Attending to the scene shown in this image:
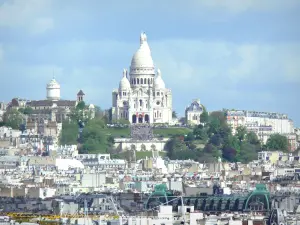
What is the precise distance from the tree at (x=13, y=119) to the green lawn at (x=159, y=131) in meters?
8.08

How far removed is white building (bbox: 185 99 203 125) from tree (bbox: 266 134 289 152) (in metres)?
9.55

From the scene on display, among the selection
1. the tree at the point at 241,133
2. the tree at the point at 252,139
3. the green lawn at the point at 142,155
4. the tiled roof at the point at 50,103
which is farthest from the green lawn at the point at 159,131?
the tiled roof at the point at 50,103

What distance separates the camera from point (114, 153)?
6644 inches

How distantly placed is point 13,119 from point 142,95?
11525mm

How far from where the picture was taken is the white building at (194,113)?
192m

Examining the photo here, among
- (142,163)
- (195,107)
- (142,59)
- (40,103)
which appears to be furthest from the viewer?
(195,107)

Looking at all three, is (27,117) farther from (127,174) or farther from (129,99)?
(127,174)

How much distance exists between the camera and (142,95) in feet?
628

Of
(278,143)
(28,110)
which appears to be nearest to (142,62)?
(28,110)

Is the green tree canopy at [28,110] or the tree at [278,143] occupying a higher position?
the green tree canopy at [28,110]

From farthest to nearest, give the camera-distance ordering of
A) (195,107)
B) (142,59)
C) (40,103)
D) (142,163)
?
(195,107) < (40,103) < (142,59) < (142,163)

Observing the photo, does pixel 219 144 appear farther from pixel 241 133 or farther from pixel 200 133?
pixel 241 133

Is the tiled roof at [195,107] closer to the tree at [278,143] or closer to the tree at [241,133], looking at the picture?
the tree at [241,133]

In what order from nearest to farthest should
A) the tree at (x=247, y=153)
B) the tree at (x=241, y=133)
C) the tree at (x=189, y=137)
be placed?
the tree at (x=247, y=153) → the tree at (x=189, y=137) → the tree at (x=241, y=133)
